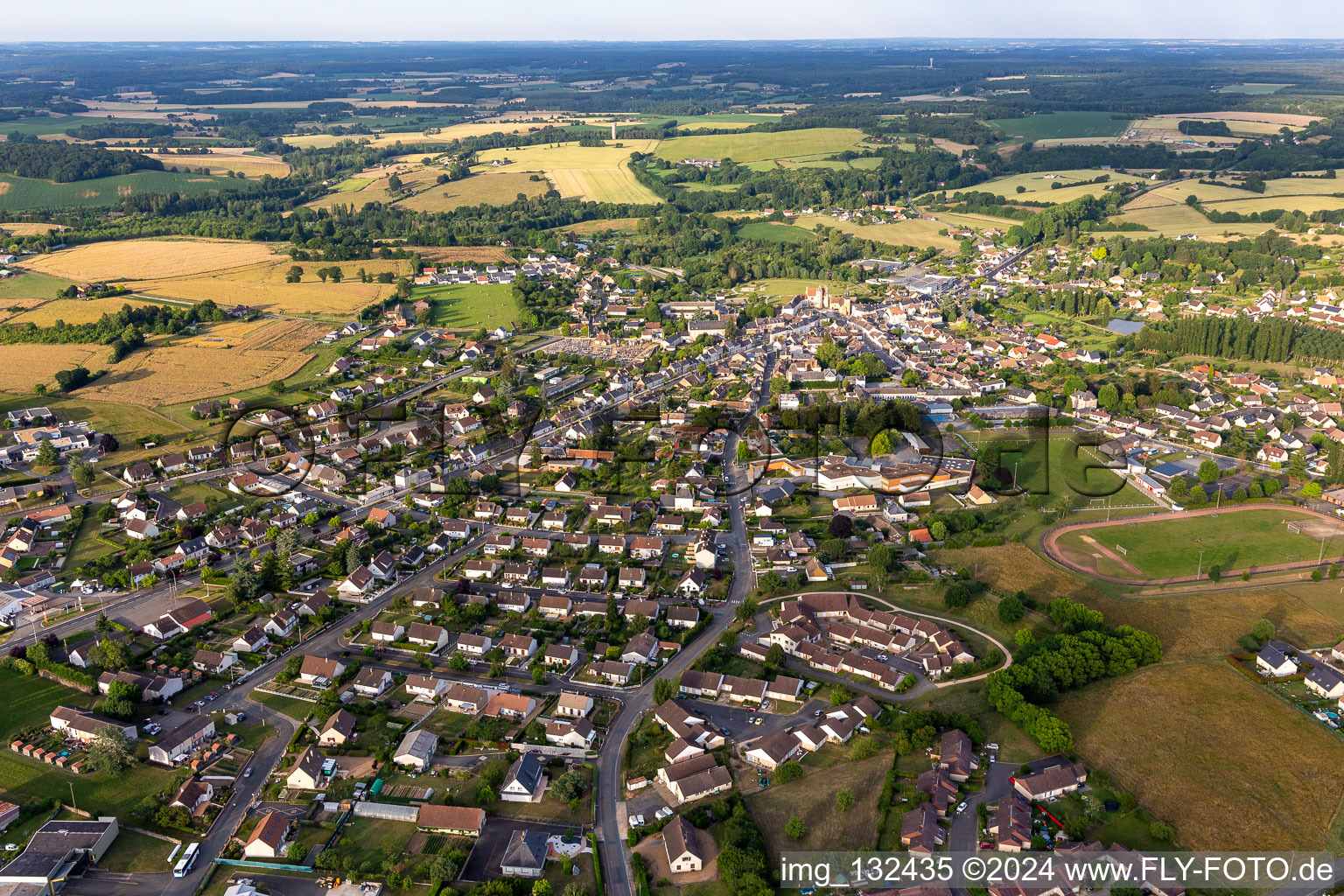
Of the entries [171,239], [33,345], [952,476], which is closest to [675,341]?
[952,476]

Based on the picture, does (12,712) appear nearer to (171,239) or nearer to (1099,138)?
(171,239)

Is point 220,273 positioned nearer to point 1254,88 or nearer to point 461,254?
point 461,254

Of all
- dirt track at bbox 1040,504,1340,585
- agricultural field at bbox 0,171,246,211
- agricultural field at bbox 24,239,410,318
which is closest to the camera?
dirt track at bbox 1040,504,1340,585

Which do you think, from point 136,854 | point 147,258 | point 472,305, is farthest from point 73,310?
point 136,854

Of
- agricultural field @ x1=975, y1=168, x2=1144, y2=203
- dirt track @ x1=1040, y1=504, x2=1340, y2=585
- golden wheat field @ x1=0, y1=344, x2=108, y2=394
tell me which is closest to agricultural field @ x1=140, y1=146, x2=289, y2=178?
golden wheat field @ x1=0, y1=344, x2=108, y2=394

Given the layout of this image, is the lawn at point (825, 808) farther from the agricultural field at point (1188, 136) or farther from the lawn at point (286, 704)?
the agricultural field at point (1188, 136)

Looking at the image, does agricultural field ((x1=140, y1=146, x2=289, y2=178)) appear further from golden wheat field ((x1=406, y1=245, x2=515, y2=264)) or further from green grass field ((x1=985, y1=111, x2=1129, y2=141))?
green grass field ((x1=985, y1=111, x2=1129, y2=141))

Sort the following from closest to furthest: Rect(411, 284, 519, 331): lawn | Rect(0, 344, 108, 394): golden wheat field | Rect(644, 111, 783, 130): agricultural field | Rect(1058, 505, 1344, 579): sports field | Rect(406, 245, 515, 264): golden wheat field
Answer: Rect(1058, 505, 1344, 579): sports field, Rect(0, 344, 108, 394): golden wheat field, Rect(411, 284, 519, 331): lawn, Rect(406, 245, 515, 264): golden wheat field, Rect(644, 111, 783, 130): agricultural field
